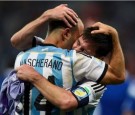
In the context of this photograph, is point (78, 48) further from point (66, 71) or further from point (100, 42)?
point (66, 71)

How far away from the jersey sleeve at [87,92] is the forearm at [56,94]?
38 millimetres

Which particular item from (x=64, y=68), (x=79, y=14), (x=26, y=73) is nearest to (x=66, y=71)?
(x=64, y=68)

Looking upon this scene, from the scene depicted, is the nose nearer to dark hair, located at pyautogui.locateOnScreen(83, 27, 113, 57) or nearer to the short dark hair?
dark hair, located at pyautogui.locateOnScreen(83, 27, 113, 57)

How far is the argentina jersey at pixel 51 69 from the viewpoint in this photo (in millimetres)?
4113

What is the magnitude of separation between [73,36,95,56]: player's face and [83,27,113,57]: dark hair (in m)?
0.02

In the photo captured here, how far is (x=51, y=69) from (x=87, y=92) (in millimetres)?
270

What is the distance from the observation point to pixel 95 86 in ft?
13.6

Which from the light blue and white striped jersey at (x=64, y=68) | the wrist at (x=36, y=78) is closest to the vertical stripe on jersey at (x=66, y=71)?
the light blue and white striped jersey at (x=64, y=68)

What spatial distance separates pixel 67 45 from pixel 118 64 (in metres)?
0.35

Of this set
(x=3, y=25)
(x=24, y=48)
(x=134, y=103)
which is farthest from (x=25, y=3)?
(x=24, y=48)

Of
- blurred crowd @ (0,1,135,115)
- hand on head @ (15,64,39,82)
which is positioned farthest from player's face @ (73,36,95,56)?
blurred crowd @ (0,1,135,115)

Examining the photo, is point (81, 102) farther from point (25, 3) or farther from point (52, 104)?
point (25, 3)

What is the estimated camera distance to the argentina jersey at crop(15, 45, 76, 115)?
13.5 feet

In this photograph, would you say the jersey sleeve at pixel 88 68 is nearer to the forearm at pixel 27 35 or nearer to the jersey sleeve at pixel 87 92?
the jersey sleeve at pixel 87 92
